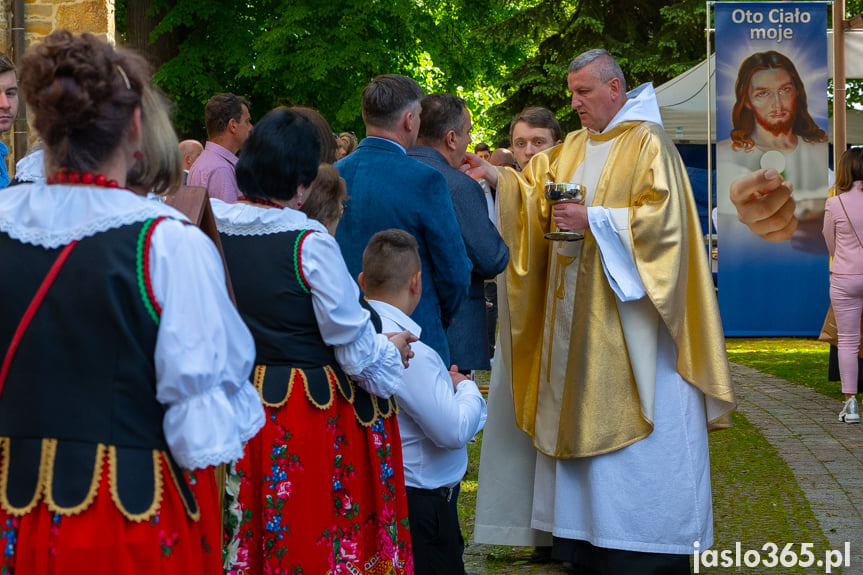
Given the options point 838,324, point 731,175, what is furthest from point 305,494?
point 731,175

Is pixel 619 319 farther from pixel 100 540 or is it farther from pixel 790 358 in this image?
pixel 790 358

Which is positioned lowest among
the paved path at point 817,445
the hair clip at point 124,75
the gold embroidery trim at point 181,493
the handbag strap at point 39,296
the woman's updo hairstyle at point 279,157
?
the paved path at point 817,445

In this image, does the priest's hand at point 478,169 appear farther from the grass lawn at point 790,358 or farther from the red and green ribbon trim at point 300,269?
the grass lawn at point 790,358

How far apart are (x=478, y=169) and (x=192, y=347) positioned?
3.11 meters

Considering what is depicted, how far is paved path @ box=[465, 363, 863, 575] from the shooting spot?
5.08 meters

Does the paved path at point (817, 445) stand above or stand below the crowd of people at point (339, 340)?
below

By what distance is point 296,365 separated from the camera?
303 centimetres

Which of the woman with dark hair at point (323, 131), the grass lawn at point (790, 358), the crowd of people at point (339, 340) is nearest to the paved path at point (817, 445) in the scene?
the grass lawn at point (790, 358)

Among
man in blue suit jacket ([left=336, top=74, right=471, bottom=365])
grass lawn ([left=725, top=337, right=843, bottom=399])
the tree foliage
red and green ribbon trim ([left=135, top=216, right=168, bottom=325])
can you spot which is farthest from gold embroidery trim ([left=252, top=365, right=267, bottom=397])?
the tree foliage

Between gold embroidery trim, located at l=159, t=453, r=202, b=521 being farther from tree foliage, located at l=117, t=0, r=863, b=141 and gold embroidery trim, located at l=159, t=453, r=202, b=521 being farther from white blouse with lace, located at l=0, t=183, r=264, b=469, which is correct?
tree foliage, located at l=117, t=0, r=863, b=141

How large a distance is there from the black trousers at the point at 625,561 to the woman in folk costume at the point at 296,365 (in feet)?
5.40

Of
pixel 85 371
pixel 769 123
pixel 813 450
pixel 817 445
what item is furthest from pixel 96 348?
pixel 769 123

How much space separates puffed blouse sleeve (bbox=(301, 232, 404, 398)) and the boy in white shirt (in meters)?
0.45

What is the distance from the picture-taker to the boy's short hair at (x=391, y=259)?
359 cm
